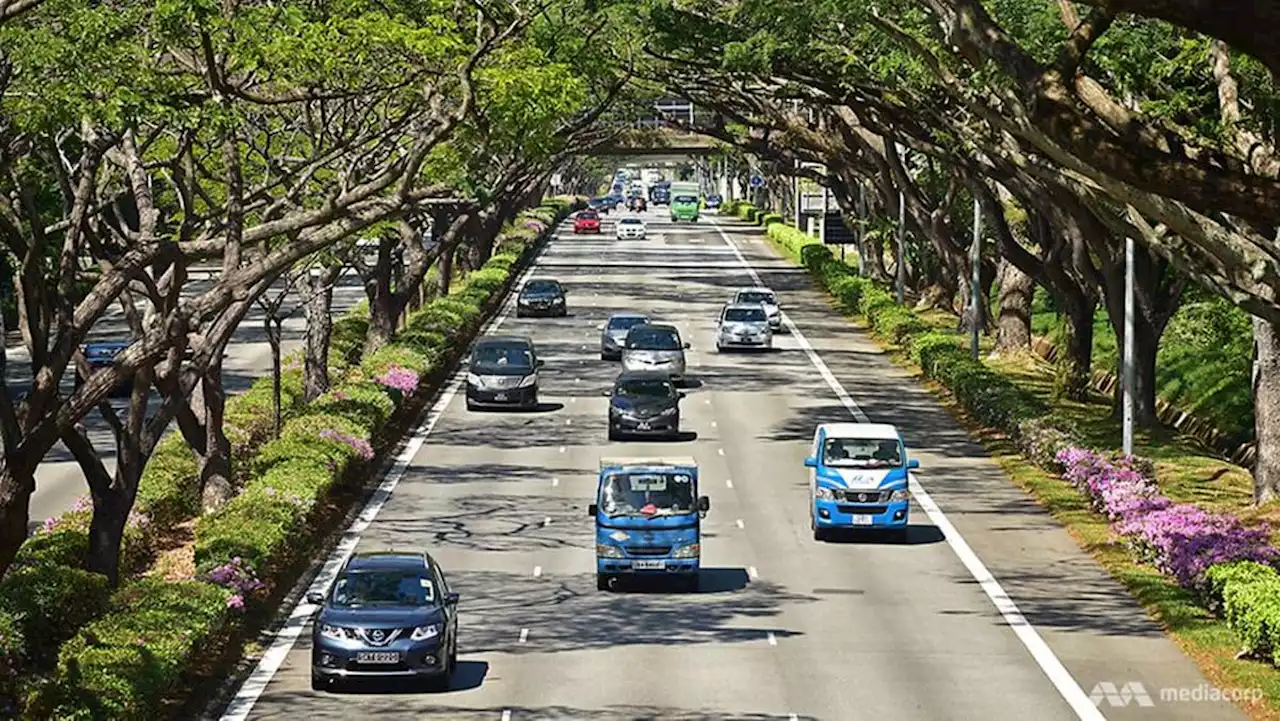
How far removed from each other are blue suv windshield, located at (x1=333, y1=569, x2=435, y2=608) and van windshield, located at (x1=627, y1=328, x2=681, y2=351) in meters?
32.6

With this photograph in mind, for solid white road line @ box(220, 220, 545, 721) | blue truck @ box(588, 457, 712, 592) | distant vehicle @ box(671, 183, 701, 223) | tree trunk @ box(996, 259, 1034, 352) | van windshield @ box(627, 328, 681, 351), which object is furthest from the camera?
distant vehicle @ box(671, 183, 701, 223)

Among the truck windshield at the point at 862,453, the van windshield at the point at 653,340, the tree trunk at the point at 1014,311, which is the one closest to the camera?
the truck windshield at the point at 862,453

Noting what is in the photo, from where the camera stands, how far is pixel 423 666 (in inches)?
1051

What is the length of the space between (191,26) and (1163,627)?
17.1 meters

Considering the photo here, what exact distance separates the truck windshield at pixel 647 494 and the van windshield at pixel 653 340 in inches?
1010

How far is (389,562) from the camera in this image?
93.8 ft

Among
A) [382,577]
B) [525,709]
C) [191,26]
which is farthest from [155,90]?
Answer: [525,709]

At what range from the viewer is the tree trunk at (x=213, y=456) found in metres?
39.4

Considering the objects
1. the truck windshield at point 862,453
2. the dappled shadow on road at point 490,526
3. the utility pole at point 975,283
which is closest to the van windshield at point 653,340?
the utility pole at point 975,283

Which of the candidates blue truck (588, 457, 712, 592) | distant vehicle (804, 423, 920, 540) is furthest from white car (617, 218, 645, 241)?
blue truck (588, 457, 712, 592)

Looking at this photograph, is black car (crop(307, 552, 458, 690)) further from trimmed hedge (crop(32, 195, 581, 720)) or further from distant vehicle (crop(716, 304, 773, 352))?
distant vehicle (crop(716, 304, 773, 352))

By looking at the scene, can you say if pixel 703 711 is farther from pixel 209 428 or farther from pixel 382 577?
pixel 209 428

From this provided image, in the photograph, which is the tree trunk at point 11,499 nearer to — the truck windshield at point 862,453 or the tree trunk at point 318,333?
the truck windshield at point 862,453

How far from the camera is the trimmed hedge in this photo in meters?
23.7
